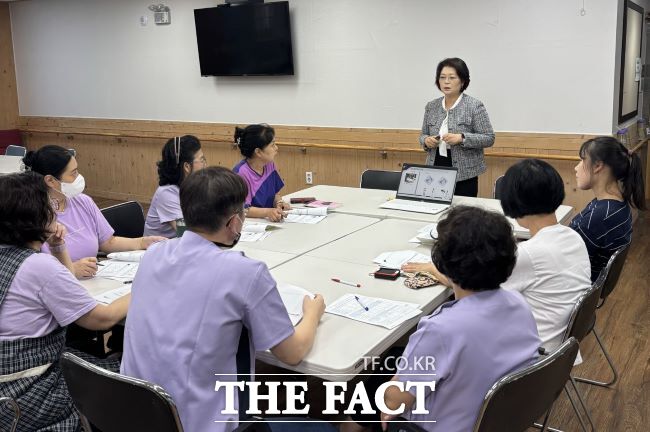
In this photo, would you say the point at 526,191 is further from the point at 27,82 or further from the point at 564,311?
the point at 27,82

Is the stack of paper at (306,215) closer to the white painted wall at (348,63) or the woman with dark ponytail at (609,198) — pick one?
the woman with dark ponytail at (609,198)

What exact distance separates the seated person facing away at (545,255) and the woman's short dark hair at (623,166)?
24.5 inches

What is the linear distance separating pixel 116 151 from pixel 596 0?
5.75 meters

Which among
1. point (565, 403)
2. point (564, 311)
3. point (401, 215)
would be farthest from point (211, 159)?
point (564, 311)

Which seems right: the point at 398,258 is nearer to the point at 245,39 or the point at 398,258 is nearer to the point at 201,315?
the point at 201,315

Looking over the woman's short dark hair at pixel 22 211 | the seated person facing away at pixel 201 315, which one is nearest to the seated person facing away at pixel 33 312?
the woman's short dark hair at pixel 22 211

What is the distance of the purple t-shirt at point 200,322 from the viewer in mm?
1578

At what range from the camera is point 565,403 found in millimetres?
2938

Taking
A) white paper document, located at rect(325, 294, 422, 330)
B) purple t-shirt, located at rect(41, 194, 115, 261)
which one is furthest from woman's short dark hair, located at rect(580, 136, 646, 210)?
purple t-shirt, located at rect(41, 194, 115, 261)

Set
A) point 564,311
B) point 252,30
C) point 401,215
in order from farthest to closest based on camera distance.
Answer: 1. point 252,30
2. point 401,215
3. point 564,311

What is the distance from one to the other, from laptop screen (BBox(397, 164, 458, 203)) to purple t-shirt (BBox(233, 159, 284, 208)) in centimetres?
78

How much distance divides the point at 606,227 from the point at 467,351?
1437mm

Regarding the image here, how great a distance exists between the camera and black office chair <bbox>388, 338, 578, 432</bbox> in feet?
4.80

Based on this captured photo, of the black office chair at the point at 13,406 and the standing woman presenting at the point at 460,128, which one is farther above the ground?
the standing woman presenting at the point at 460,128
